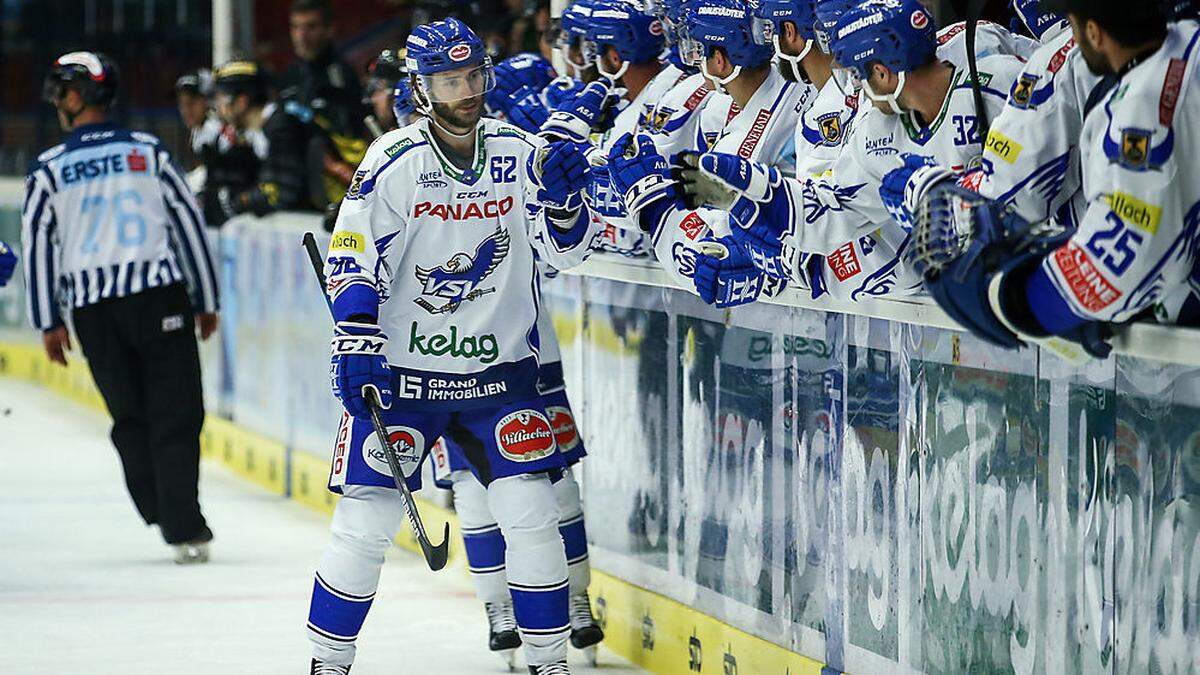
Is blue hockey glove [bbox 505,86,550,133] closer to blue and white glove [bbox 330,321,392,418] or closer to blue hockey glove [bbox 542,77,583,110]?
blue hockey glove [bbox 542,77,583,110]

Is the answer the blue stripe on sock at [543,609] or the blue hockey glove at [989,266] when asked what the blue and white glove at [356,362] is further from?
the blue hockey glove at [989,266]

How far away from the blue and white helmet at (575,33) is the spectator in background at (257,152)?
290 cm

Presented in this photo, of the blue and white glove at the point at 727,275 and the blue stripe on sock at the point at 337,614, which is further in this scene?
the blue stripe on sock at the point at 337,614

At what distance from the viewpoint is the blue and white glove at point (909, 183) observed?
3.54 metres

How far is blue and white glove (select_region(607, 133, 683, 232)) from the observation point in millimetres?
4594

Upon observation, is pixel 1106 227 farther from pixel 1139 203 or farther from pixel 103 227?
pixel 103 227

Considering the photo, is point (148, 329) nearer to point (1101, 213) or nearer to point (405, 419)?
point (405, 419)

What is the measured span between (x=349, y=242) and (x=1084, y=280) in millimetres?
2092

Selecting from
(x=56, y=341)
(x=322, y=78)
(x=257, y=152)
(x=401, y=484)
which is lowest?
(x=401, y=484)

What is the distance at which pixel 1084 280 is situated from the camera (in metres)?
3.18

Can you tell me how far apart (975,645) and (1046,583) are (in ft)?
1.00

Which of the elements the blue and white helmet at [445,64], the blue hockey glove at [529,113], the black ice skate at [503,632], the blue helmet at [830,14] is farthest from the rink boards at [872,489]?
the blue and white helmet at [445,64]

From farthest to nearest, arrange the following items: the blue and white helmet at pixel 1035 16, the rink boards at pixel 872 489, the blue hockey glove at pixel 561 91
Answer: the blue hockey glove at pixel 561 91 → the blue and white helmet at pixel 1035 16 → the rink boards at pixel 872 489

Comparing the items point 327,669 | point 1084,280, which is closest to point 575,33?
point 327,669
